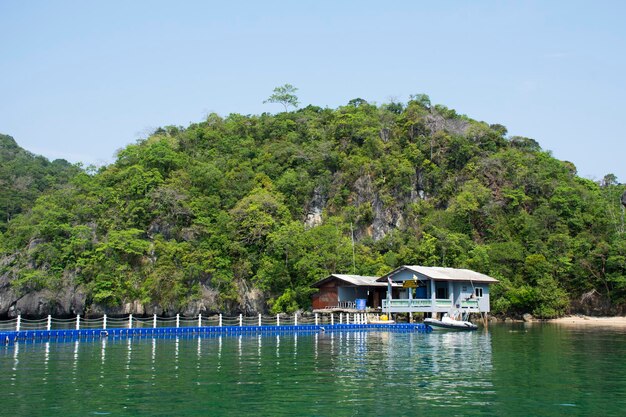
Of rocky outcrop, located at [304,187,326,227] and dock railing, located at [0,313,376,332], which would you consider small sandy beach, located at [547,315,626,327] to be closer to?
dock railing, located at [0,313,376,332]

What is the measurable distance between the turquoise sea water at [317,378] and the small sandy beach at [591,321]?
20.2 m

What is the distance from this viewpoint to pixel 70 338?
34125 millimetres

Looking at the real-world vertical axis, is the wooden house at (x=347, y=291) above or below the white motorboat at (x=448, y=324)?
above

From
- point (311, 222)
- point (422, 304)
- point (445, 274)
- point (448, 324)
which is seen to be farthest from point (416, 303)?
point (311, 222)

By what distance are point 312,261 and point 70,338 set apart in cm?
2278

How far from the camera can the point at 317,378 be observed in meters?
19.1

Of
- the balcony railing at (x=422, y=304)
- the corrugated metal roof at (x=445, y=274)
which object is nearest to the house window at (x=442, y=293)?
the balcony railing at (x=422, y=304)

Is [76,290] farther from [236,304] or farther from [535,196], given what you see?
[535,196]

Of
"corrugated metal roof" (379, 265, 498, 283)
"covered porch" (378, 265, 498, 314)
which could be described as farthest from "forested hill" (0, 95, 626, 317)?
"corrugated metal roof" (379, 265, 498, 283)

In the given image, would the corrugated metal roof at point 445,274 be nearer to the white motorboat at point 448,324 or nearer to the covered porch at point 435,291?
the covered porch at point 435,291

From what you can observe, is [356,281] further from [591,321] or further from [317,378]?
[317,378]

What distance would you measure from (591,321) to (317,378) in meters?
40.7

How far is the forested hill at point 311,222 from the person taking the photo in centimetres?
5406

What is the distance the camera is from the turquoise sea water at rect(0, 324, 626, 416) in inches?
566
